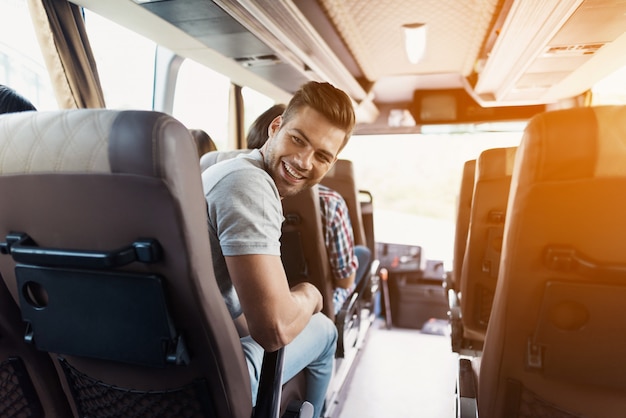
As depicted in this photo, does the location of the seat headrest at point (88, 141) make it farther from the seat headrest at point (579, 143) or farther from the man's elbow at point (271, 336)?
the seat headrest at point (579, 143)

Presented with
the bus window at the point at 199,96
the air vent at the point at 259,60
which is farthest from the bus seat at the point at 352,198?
the bus window at the point at 199,96

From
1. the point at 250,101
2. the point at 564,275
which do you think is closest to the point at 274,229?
the point at 564,275

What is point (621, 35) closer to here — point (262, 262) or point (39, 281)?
point (262, 262)

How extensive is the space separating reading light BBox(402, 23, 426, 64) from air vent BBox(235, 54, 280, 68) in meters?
1.17

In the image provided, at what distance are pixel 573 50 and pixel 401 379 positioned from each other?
2905 millimetres

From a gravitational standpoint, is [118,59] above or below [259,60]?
below

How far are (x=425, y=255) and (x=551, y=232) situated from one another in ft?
12.0

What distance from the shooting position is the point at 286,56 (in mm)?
3369

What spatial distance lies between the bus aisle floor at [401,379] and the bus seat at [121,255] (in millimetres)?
1933

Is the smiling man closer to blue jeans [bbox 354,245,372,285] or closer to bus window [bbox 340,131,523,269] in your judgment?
blue jeans [bbox 354,245,372,285]

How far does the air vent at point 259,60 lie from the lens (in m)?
3.45

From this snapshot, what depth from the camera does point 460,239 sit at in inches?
117

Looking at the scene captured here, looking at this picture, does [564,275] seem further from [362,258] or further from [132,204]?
[362,258]

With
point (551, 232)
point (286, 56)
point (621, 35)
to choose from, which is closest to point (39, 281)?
point (551, 232)
